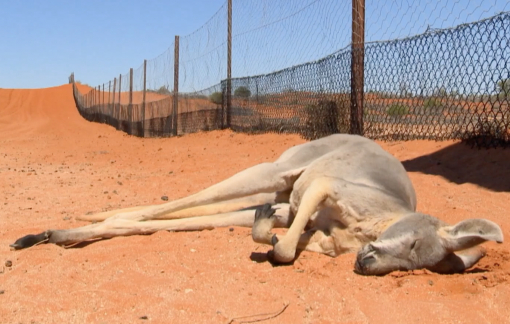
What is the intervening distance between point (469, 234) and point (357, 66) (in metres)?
5.40

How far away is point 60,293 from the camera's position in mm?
3502

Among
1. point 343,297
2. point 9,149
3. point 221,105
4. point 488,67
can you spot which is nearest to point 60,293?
point 343,297

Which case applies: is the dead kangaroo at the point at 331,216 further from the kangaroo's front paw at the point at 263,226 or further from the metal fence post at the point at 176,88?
the metal fence post at the point at 176,88

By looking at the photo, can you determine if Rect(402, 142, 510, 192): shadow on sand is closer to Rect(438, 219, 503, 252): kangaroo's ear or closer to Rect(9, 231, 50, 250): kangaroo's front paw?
Rect(438, 219, 503, 252): kangaroo's ear

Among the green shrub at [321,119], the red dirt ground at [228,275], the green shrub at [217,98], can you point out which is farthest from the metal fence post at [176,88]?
the red dirt ground at [228,275]

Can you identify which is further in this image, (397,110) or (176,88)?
(176,88)

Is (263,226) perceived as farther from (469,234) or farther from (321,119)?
(321,119)

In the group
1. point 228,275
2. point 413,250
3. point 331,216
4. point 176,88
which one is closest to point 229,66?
point 176,88

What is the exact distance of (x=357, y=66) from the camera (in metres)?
8.48

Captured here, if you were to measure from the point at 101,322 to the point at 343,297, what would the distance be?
4.11ft

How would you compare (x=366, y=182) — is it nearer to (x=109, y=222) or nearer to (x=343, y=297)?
(x=343, y=297)

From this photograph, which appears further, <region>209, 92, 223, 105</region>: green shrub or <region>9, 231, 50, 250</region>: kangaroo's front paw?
<region>209, 92, 223, 105</region>: green shrub

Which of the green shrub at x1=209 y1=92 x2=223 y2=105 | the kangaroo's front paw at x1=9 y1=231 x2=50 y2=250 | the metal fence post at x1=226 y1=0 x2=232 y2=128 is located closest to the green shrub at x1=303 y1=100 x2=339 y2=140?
the metal fence post at x1=226 y1=0 x2=232 y2=128

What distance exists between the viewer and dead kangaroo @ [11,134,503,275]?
355cm
